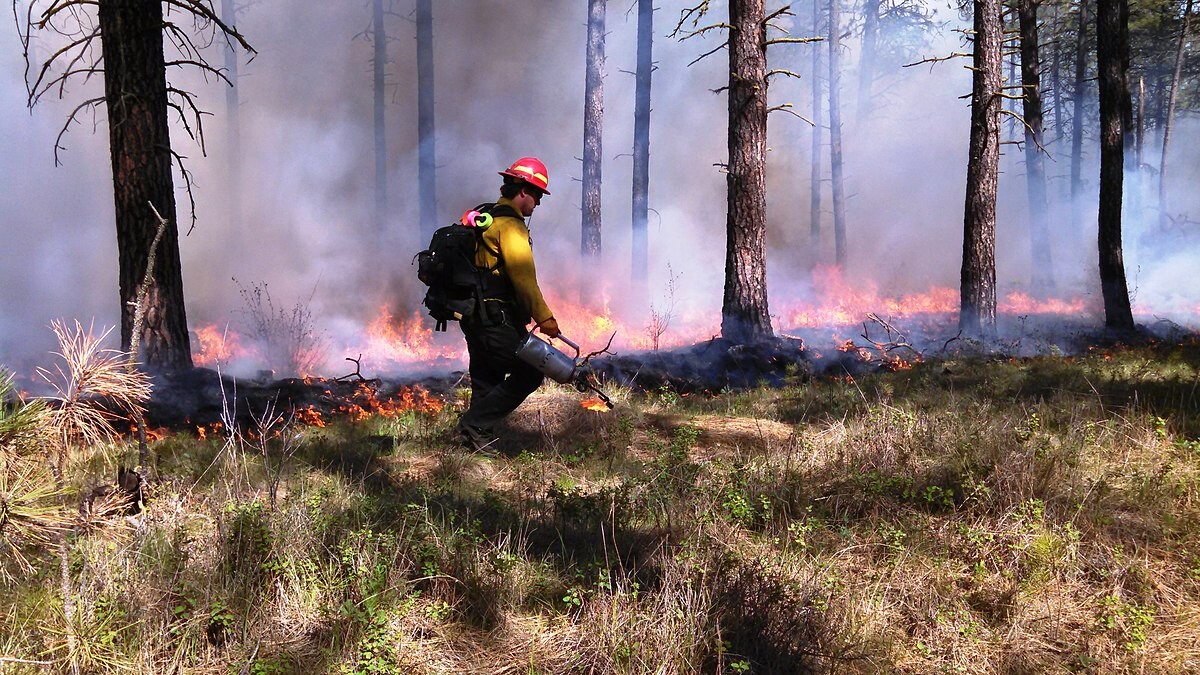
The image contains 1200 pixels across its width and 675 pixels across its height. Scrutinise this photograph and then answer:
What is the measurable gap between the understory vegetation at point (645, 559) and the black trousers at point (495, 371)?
0.58 m

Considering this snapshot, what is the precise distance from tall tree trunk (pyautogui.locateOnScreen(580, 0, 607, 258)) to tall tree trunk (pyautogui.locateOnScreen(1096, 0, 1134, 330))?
8706 mm

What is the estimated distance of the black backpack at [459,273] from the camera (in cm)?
499

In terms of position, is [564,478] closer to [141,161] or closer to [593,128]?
[141,161]

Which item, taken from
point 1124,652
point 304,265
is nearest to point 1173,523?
point 1124,652

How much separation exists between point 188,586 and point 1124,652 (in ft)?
11.2

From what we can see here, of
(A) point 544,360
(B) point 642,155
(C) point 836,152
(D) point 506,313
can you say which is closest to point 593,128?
(B) point 642,155

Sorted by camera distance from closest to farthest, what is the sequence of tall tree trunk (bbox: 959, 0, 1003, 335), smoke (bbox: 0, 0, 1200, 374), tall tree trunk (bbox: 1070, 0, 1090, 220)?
1. tall tree trunk (bbox: 959, 0, 1003, 335)
2. smoke (bbox: 0, 0, 1200, 374)
3. tall tree trunk (bbox: 1070, 0, 1090, 220)

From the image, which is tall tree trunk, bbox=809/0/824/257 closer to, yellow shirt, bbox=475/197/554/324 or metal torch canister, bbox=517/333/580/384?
yellow shirt, bbox=475/197/554/324

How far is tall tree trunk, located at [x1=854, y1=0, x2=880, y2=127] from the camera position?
95.9 feet

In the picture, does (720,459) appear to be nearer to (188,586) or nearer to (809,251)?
(188,586)

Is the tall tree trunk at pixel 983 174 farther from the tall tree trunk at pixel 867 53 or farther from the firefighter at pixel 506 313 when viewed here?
the tall tree trunk at pixel 867 53

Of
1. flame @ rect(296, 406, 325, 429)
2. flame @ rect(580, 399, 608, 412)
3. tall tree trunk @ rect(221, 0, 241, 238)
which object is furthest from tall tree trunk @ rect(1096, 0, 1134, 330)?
tall tree trunk @ rect(221, 0, 241, 238)

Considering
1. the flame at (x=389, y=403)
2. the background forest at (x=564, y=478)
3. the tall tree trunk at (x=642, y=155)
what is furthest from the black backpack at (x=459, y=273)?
the tall tree trunk at (x=642, y=155)

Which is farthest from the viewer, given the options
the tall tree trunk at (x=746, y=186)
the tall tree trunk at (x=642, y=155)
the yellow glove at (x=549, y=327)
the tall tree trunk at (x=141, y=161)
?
the tall tree trunk at (x=642, y=155)
